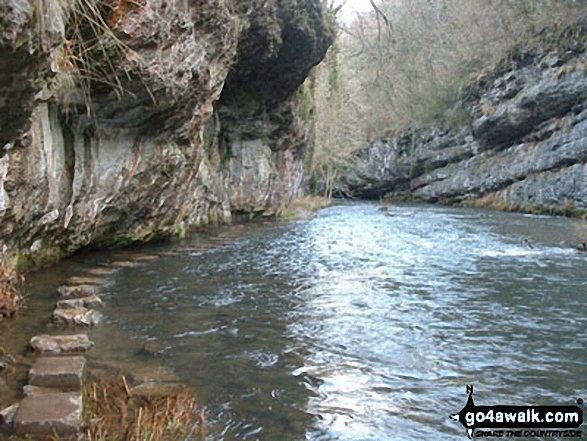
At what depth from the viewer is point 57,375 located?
458 cm

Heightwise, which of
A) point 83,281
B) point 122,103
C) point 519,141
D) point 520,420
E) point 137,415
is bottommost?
point 520,420

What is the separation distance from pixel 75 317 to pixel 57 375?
2.01m

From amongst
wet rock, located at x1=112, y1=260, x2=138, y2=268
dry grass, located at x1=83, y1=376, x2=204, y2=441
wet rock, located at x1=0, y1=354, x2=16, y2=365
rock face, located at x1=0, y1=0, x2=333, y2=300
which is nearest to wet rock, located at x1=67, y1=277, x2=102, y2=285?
rock face, located at x1=0, y1=0, x2=333, y2=300

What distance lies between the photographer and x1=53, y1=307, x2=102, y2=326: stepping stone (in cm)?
647

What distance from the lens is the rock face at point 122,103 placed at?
458 cm

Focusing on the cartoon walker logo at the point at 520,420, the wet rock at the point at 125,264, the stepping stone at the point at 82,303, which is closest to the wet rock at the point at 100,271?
the wet rock at the point at 125,264

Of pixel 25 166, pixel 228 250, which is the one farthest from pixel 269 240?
pixel 25 166

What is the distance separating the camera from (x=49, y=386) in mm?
4500

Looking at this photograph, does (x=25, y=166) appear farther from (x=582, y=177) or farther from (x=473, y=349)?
(x=582, y=177)

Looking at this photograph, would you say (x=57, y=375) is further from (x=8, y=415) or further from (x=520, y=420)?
(x=520, y=420)

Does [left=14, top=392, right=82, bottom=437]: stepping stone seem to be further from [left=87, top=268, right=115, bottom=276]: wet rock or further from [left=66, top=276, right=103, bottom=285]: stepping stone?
[left=87, top=268, right=115, bottom=276]: wet rock

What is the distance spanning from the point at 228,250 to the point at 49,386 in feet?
29.1

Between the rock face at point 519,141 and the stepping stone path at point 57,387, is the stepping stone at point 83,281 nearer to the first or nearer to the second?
the stepping stone path at point 57,387

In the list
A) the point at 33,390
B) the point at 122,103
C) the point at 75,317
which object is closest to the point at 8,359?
the point at 33,390
